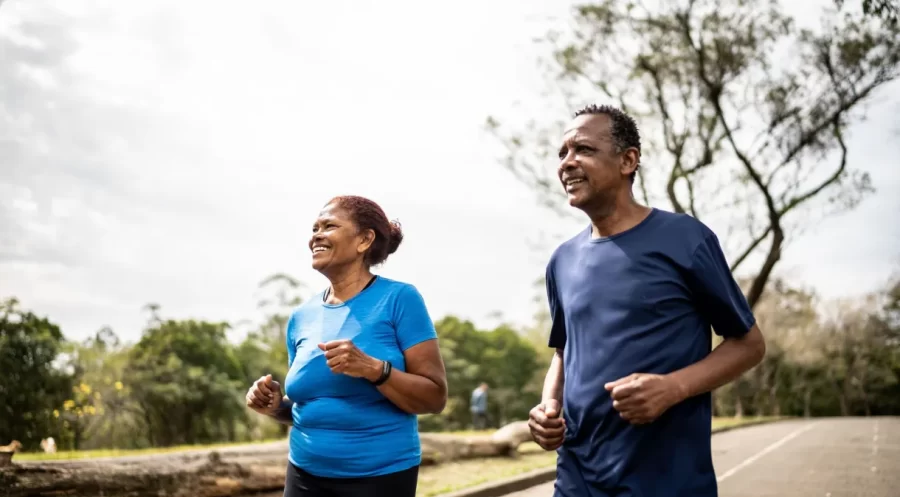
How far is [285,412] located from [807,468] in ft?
39.4

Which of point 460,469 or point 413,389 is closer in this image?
point 413,389

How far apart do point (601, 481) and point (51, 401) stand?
779 inches

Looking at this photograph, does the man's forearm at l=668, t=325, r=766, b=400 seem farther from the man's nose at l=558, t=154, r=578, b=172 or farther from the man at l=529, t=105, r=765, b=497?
the man's nose at l=558, t=154, r=578, b=172

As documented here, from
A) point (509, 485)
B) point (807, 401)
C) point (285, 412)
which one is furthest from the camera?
point (807, 401)

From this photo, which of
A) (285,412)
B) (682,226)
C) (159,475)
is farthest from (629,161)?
(159,475)

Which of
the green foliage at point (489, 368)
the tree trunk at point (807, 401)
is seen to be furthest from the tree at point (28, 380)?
the tree trunk at point (807, 401)

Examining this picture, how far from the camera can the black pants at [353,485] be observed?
2838 millimetres

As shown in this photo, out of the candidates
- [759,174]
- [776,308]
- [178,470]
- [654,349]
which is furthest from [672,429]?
[776,308]

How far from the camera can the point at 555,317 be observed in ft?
8.56

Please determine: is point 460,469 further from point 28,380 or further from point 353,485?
point 28,380

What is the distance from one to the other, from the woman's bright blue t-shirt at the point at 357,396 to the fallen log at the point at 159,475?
4301mm

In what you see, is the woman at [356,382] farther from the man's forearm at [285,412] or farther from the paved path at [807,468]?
the paved path at [807,468]

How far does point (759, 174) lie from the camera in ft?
72.0

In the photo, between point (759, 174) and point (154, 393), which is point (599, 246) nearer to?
point (759, 174)
